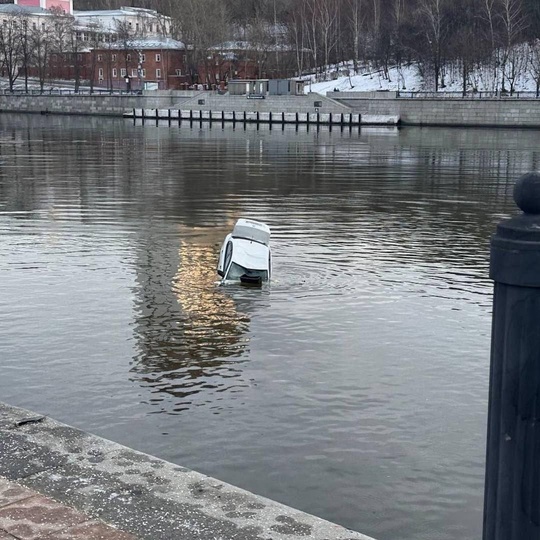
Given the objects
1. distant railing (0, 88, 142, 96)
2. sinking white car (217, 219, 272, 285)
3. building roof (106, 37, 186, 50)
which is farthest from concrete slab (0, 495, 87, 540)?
building roof (106, 37, 186, 50)

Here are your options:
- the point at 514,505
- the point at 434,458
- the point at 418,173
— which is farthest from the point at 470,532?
the point at 418,173

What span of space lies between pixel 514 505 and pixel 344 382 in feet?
22.4

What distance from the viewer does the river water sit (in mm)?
7945

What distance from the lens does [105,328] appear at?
12.4 meters

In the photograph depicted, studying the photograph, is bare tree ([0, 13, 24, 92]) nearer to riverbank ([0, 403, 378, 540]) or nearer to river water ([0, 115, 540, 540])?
river water ([0, 115, 540, 540])

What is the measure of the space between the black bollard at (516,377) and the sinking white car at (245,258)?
1165cm

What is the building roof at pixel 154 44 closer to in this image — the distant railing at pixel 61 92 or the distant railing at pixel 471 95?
the distant railing at pixel 61 92

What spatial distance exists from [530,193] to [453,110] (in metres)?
83.1

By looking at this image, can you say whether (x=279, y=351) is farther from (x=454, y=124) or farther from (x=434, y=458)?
(x=454, y=124)

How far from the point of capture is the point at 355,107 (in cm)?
8844

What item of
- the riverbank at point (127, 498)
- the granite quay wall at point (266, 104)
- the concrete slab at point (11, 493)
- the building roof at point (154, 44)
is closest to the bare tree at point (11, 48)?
the building roof at point (154, 44)

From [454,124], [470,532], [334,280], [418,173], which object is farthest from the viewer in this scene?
[454,124]

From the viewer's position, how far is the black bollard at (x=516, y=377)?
128 inches

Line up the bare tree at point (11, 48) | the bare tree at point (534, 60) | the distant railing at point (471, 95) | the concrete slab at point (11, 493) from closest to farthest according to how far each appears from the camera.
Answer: the concrete slab at point (11, 493) < the distant railing at point (471, 95) < the bare tree at point (534, 60) < the bare tree at point (11, 48)
